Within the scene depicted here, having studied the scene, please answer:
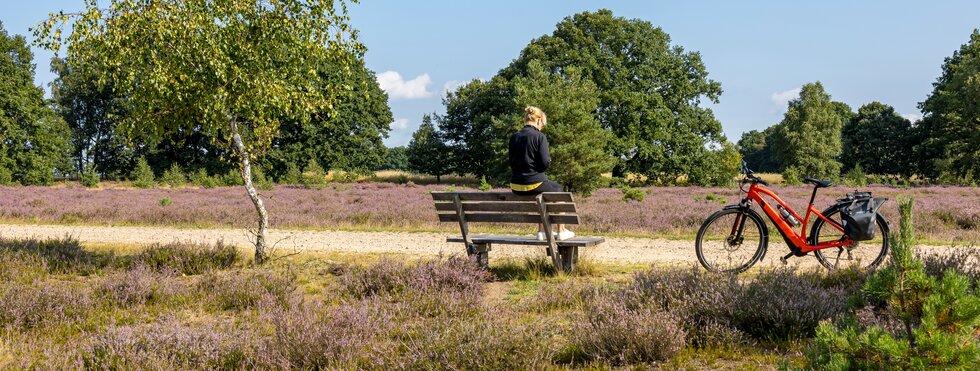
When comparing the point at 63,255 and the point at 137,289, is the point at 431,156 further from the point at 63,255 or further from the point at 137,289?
the point at 137,289

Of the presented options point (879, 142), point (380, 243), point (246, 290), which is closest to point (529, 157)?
point (246, 290)

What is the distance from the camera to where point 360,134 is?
204 feet

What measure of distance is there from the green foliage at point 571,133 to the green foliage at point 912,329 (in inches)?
1065

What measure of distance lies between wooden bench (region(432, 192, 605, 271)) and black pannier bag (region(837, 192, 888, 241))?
8.95 feet

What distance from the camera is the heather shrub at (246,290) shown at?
23.2 feet

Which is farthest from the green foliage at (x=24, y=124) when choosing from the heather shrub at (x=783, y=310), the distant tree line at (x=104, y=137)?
the heather shrub at (x=783, y=310)

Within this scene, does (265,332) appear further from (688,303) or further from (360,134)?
(360,134)

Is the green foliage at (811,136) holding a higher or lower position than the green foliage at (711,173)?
higher

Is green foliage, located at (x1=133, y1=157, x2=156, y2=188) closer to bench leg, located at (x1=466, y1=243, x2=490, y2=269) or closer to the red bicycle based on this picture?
bench leg, located at (x1=466, y1=243, x2=490, y2=269)

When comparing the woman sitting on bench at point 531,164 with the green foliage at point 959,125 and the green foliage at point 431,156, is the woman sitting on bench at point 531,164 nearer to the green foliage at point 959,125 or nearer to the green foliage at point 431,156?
the green foliage at point 959,125

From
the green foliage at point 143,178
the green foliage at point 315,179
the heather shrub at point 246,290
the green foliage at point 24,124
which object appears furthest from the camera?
the green foliage at point 24,124

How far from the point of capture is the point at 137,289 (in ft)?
24.2

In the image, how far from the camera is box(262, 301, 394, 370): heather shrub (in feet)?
16.1

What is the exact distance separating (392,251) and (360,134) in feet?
171
